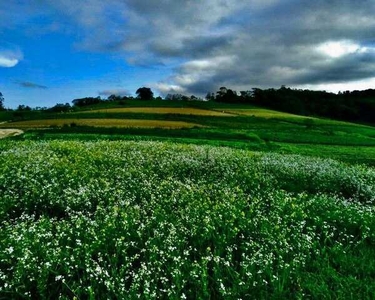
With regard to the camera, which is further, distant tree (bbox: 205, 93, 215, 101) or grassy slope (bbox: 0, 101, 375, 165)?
distant tree (bbox: 205, 93, 215, 101)

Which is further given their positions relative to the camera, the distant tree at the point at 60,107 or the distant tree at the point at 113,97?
the distant tree at the point at 113,97

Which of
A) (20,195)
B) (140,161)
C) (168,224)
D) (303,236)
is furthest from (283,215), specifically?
(140,161)

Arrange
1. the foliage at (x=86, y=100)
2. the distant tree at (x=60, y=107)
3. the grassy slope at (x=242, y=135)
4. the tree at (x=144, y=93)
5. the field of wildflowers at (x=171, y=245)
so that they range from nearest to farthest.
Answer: the field of wildflowers at (x=171, y=245), the grassy slope at (x=242, y=135), the distant tree at (x=60, y=107), the foliage at (x=86, y=100), the tree at (x=144, y=93)

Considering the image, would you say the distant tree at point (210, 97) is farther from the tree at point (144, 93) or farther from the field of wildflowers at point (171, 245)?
the field of wildflowers at point (171, 245)

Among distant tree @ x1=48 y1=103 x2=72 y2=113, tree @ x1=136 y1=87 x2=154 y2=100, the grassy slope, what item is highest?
tree @ x1=136 y1=87 x2=154 y2=100

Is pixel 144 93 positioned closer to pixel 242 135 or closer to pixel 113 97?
pixel 113 97

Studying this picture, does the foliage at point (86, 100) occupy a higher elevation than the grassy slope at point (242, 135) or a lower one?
higher

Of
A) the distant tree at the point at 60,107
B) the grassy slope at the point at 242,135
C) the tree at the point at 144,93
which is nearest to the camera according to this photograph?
the grassy slope at the point at 242,135

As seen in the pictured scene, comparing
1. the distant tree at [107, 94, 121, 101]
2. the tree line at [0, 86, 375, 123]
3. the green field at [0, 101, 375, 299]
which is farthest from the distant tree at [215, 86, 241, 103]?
the green field at [0, 101, 375, 299]

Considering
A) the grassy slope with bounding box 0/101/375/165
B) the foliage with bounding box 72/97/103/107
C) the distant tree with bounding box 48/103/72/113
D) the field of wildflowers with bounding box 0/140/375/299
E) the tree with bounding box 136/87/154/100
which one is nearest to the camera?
the field of wildflowers with bounding box 0/140/375/299

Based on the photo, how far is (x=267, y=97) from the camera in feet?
414

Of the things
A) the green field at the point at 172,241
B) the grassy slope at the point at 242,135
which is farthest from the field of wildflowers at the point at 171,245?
the grassy slope at the point at 242,135

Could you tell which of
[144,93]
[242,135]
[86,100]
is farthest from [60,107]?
[242,135]

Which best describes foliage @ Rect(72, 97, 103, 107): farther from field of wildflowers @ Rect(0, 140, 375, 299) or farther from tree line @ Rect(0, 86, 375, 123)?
field of wildflowers @ Rect(0, 140, 375, 299)
